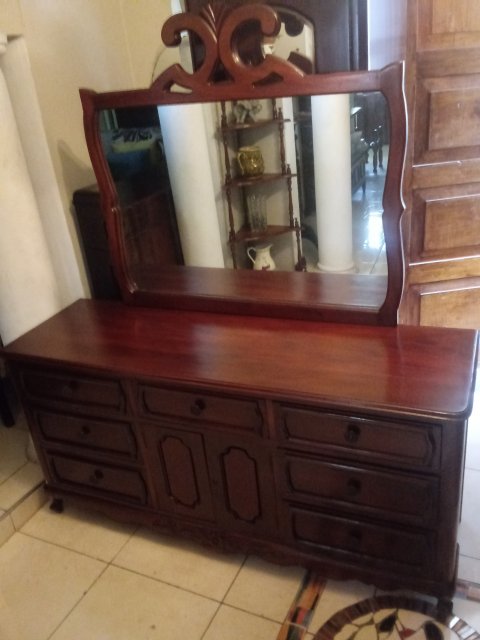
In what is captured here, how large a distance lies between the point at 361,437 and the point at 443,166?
3.68 feet

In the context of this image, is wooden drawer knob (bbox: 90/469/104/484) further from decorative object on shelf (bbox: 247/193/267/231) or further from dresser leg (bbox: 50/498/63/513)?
decorative object on shelf (bbox: 247/193/267/231)

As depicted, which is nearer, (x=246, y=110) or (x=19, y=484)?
(x=246, y=110)

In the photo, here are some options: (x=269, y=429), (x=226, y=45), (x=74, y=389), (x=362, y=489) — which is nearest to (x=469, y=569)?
(x=362, y=489)

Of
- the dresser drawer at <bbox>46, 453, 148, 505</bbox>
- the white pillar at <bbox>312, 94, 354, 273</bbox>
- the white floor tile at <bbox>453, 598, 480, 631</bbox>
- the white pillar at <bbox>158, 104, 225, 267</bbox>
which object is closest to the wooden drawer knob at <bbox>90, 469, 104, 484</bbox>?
the dresser drawer at <bbox>46, 453, 148, 505</bbox>

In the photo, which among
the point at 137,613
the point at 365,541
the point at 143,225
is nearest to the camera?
the point at 365,541

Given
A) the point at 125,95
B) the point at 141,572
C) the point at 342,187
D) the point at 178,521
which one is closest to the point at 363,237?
the point at 342,187

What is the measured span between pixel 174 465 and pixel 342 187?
0.89m

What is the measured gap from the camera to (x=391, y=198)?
1.32 m

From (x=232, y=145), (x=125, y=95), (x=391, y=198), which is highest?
(x=125, y=95)

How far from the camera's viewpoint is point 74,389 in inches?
60.5

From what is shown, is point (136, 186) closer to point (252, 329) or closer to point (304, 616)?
point (252, 329)

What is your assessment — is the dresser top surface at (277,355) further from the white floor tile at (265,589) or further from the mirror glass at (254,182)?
the white floor tile at (265,589)

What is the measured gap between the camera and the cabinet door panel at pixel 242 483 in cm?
137

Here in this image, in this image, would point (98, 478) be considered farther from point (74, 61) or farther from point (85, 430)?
point (74, 61)
